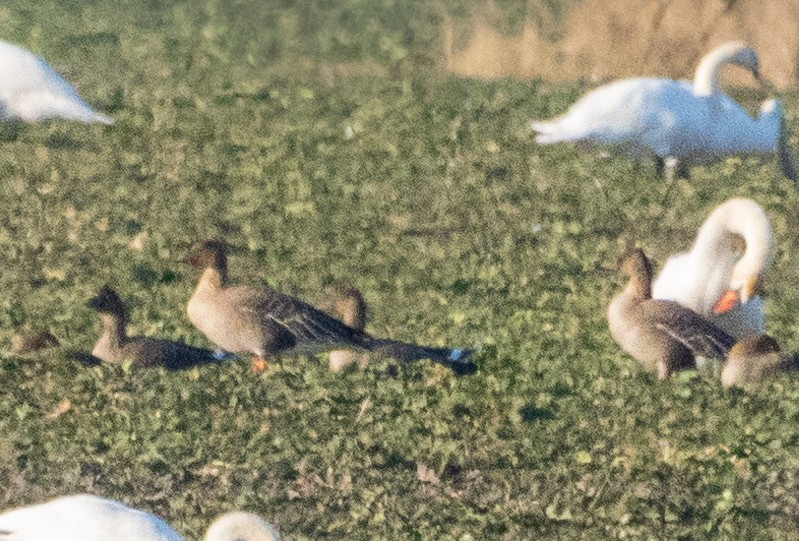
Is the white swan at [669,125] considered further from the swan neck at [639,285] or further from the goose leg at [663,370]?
the goose leg at [663,370]

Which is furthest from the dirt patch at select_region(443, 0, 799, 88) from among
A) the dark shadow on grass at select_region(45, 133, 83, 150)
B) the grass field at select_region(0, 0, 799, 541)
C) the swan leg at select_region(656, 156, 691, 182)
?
the dark shadow on grass at select_region(45, 133, 83, 150)

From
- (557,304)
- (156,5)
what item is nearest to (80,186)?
(557,304)

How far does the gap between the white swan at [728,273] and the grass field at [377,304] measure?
36 cm

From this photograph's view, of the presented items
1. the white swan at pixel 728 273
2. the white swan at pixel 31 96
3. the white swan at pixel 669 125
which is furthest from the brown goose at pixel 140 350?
the white swan at pixel 669 125

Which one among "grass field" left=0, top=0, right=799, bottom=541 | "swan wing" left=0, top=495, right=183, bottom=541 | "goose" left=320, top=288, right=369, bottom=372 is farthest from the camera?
"goose" left=320, top=288, right=369, bottom=372

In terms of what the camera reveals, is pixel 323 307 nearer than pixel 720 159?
Yes

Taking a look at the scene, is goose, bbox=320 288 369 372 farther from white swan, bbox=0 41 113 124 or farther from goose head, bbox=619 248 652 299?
white swan, bbox=0 41 113 124

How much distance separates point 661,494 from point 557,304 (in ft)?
5.80

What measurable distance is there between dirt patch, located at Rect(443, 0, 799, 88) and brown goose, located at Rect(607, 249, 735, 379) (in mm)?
5761

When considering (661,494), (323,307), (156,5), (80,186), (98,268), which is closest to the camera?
(661,494)

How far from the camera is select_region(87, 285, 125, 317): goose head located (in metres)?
6.48

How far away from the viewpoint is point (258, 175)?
891 centimetres

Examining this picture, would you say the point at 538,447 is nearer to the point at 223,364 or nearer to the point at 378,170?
the point at 223,364

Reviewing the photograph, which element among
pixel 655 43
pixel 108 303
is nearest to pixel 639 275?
pixel 108 303
